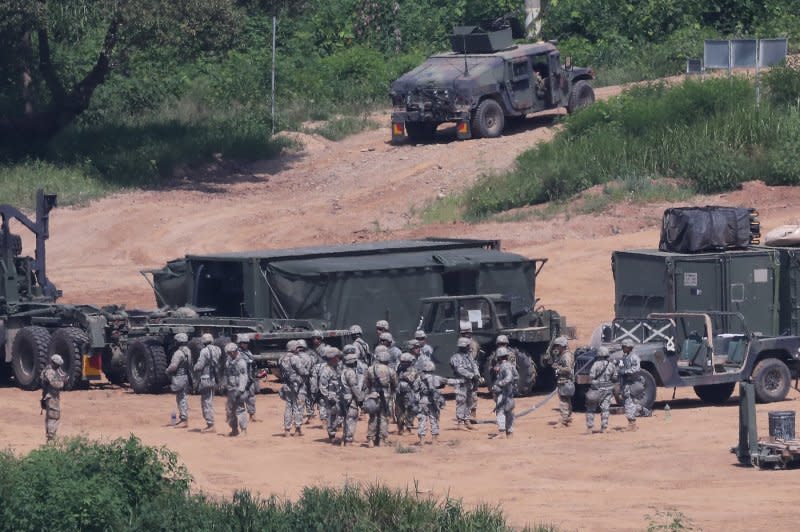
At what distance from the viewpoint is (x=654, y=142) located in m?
34.8

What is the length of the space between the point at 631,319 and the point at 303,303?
4741 millimetres

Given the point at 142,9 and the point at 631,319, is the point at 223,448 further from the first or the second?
the point at 142,9

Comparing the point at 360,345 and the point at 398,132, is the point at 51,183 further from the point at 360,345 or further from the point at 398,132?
the point at 360,345

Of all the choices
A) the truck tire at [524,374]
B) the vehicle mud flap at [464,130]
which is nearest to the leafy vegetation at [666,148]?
the vehicle mud flap at [464,130]

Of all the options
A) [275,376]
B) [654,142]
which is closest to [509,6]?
[654,142]

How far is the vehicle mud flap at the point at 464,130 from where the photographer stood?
124 ft

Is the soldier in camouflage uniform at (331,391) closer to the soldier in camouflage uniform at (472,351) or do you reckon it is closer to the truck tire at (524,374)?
the soldier in camouflage uniform at (472,351)

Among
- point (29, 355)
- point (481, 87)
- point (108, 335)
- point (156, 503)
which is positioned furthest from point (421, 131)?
point (156, 503)

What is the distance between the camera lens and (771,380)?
71.5ft

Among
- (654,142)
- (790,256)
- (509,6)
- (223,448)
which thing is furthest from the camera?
(509,6)

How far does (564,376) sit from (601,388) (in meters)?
0.68

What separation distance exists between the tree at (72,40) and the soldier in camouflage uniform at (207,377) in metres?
15.6

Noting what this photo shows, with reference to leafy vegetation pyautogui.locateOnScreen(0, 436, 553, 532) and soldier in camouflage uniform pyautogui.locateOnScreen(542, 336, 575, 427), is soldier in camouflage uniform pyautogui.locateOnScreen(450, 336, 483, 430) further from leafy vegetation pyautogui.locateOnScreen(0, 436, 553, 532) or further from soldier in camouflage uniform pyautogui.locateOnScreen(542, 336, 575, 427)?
leafy vegetation pyautogui.locateOnScreen(0, 436, 553, 532)

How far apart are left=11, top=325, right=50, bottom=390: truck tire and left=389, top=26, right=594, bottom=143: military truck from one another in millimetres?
14695
